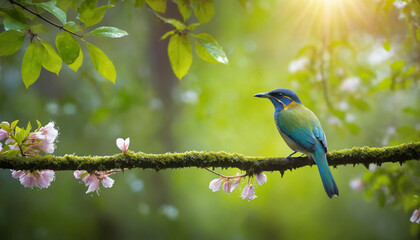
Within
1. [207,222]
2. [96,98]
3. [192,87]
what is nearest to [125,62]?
[96,98]

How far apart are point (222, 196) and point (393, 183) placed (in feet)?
18.1

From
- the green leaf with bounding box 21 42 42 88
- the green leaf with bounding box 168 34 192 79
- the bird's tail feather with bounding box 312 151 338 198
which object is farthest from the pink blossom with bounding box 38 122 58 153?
the bird's tail feather with bounding box 312 151 338 198

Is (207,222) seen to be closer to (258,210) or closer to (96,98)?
(258,210)

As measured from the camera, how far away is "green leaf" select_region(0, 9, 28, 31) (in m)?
1.57

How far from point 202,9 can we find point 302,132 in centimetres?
140

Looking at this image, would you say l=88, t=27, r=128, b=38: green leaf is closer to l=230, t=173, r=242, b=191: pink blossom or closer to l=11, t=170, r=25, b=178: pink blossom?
l=11, t=170, r=25, b=178: pink blossom

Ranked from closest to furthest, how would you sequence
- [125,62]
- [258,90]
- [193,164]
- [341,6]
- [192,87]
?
[193,164], [341,6], [192,87], [258,90], [125,62]

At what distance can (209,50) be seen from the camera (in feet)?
6.21

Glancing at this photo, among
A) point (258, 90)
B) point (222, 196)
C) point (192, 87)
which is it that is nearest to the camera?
point (192, 87)

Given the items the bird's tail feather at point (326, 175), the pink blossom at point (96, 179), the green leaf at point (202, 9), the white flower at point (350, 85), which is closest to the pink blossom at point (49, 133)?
the pink blossom at point (96, 179)

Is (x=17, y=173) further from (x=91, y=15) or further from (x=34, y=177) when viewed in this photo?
(x=91, y=15)

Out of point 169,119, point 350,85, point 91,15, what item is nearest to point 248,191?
point 91,15

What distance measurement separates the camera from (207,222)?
30.9 ft

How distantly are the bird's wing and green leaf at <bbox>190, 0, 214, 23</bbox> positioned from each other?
→ 1275 mm
